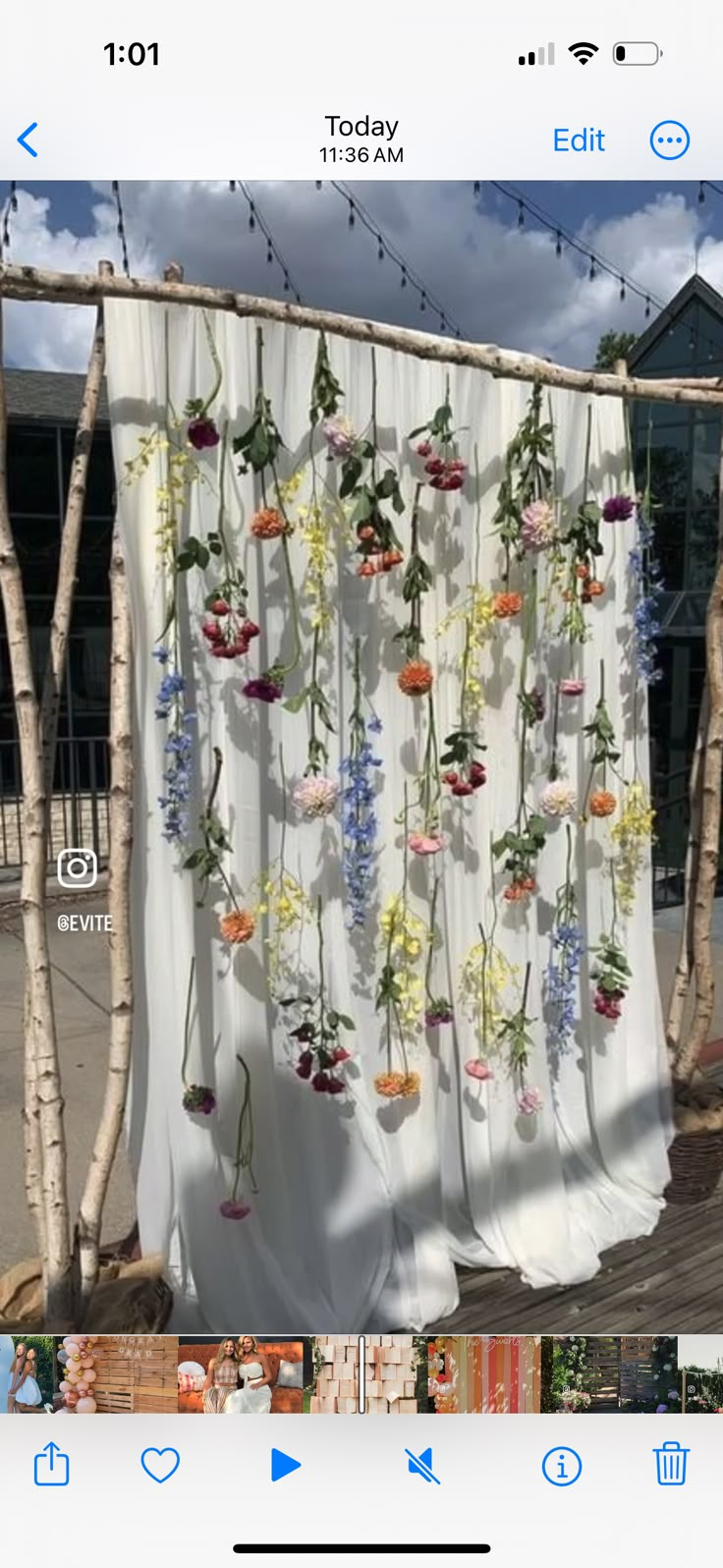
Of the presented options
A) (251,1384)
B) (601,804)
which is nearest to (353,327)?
(601,804)

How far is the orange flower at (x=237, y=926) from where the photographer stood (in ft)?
3.88

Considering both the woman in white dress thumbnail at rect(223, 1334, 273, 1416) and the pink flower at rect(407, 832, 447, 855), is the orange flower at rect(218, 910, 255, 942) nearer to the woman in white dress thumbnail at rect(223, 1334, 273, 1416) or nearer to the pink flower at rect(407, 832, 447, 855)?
the pink flower at rect(407, 832, 447, 855)

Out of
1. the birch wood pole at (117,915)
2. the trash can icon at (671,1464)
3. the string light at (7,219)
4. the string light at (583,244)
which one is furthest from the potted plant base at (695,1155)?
the string light at (7,219)

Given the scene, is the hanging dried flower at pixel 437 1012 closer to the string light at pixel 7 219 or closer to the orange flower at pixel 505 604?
the orange flower at pixel 505 604

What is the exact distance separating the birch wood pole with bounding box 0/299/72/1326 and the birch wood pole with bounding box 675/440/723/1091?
966 mm

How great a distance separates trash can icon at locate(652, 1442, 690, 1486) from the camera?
1096mm

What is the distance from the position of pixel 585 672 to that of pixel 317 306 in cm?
61

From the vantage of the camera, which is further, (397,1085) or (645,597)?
(645,597)

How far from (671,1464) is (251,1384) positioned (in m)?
0.45

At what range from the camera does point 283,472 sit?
1.19 m

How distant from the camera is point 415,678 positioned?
1277 millimetres

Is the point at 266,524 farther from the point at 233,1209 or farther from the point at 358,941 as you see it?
the point at 233,1209
